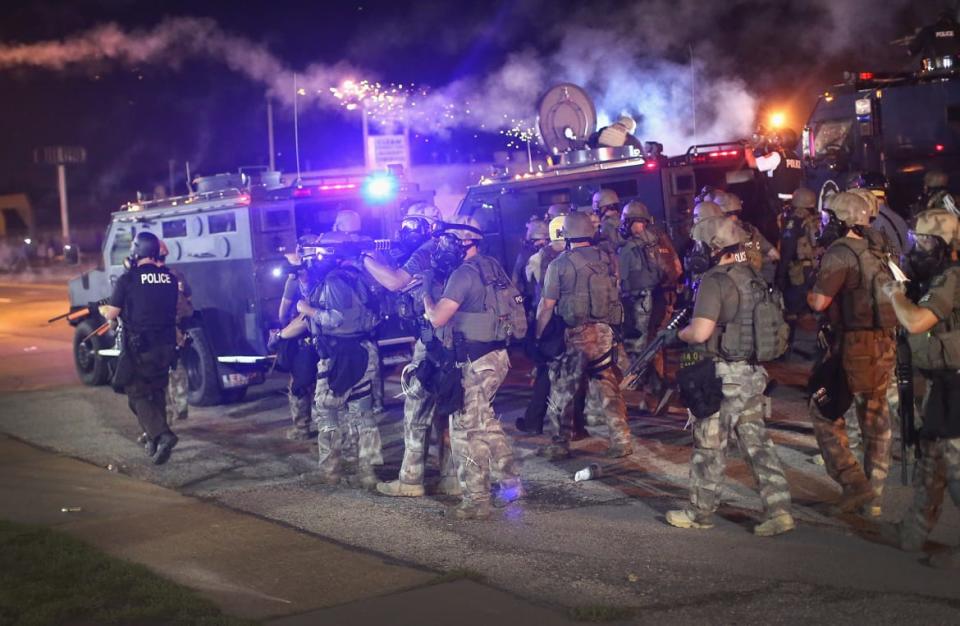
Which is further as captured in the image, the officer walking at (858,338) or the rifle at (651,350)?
the rifle at (651,350)

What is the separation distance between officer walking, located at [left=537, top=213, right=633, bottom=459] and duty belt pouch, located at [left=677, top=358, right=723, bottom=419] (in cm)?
195

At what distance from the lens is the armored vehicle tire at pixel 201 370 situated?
1135cm

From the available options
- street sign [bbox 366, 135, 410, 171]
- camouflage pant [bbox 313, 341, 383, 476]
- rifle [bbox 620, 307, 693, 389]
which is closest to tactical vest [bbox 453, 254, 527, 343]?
rifle [bbox 620, 307, 693, 389]

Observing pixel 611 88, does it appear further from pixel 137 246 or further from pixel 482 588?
pixel 482 588

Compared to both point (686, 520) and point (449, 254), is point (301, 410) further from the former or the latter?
point (686, 520)

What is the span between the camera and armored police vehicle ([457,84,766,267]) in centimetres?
1123

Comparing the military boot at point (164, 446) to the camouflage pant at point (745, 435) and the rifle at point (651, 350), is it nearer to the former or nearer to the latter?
the rifle at point (651, 350)

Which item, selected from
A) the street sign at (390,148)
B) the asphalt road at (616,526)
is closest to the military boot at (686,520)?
the asphalt road at (616,526)

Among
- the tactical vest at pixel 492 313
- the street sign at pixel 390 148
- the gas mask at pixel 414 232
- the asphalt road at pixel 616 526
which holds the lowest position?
the asphalt road at pixel 616 526

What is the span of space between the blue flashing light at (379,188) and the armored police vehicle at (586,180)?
5.36 feet

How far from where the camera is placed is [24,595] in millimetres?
5582

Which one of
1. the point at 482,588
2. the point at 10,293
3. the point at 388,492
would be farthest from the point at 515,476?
the point at 10,293

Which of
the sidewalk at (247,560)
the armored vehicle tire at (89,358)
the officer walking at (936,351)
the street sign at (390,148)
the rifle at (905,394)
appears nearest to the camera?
the sidewalk at (247,560)

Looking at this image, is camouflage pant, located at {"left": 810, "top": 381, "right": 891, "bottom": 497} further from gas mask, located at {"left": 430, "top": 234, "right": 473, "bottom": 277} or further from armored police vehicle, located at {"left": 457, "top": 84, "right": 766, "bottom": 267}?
→ armored police vehicle, located at {"left": 457, "top": 84, "right": 766, "bottom": 267}
